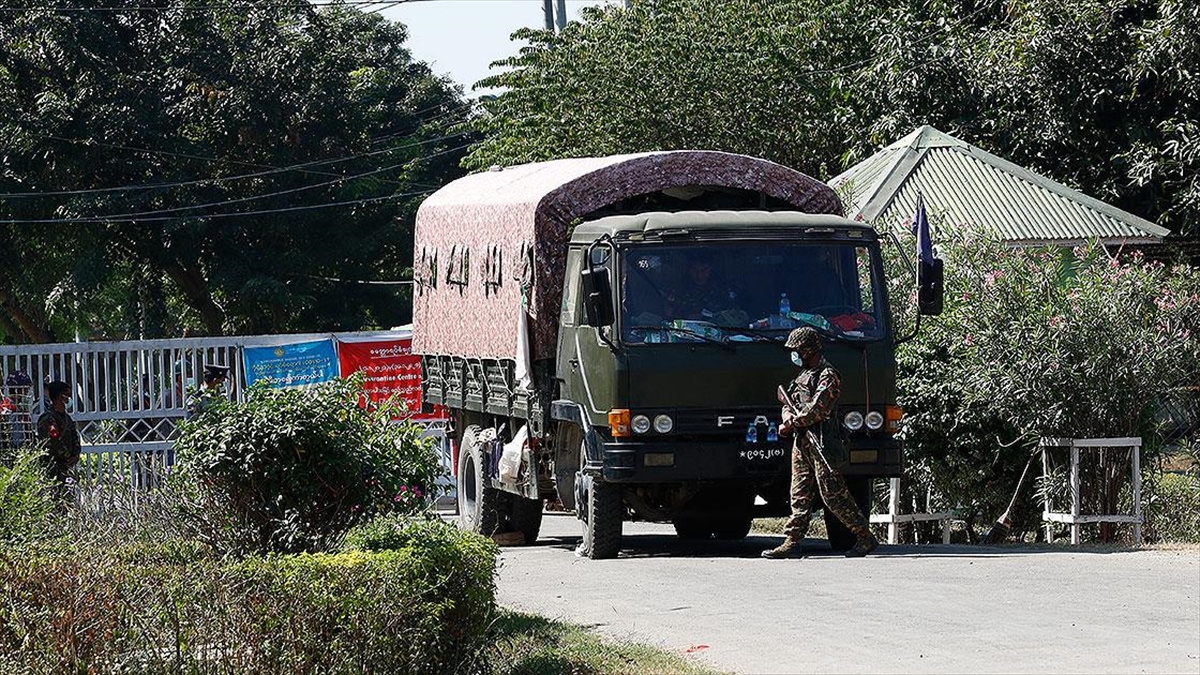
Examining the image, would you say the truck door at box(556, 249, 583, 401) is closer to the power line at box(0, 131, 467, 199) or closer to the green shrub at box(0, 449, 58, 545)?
the green shrub at box(0, 449, 58, 545)

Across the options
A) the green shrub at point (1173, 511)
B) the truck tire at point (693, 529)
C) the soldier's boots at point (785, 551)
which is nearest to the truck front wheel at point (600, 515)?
the soldier's boots at point (785, 551)

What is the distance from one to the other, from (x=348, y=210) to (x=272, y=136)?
2415 millimetres

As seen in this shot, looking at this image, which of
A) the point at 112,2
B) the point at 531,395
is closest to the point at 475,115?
the point at 112,2

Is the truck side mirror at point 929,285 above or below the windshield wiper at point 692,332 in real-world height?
above

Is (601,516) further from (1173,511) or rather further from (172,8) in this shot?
(172,8)

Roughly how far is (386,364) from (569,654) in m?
13.4

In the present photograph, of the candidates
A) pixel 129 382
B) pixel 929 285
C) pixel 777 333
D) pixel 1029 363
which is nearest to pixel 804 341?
pixel 777 333

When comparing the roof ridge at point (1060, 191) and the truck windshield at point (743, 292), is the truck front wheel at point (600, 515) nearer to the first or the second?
the truck windshield at point (743, 292)

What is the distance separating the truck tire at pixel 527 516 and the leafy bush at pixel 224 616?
27.6ft

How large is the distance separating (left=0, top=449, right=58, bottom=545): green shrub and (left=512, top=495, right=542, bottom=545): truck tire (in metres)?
6.12

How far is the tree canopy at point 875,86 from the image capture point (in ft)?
88.8

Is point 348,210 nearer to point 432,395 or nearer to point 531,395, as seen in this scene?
point 432,395

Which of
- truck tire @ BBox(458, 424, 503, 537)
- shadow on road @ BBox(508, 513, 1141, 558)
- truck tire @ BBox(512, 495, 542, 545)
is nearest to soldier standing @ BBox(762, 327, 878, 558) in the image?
shadow on road @ BBox(508, 513, 1141, 558)

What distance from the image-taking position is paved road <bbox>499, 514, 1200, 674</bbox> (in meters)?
8.43
